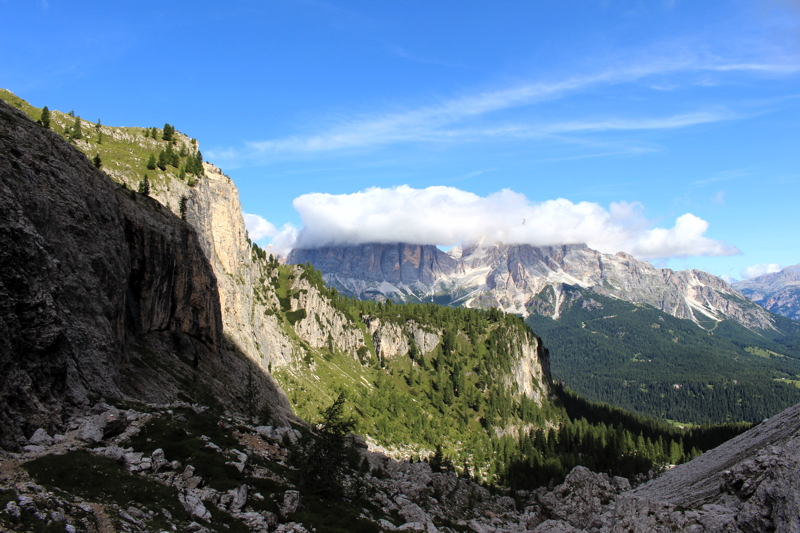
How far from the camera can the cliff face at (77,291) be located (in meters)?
38.8

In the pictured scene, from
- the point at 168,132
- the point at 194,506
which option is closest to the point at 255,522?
the point at 194,506

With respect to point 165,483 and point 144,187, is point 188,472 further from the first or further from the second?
point 144,187

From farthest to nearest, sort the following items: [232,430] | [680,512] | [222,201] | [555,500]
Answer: [222,201] < [555,500] < [232,430] < [680,512]

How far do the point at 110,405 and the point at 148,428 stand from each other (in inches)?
188

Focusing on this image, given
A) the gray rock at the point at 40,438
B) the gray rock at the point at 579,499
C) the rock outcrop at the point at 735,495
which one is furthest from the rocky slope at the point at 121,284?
the gray rock at the point at 579,499

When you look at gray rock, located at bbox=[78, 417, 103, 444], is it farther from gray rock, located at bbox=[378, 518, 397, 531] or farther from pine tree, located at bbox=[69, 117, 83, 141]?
pine tree, located at bbox=[69, 117, 83, 141]

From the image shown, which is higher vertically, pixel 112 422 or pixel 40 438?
pixel 40 438

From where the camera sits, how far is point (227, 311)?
11912 centimetres

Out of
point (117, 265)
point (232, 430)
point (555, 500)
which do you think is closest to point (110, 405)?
point (232, 430)

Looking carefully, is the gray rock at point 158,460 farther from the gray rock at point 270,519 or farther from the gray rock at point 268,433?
the gray rock at point 268,433

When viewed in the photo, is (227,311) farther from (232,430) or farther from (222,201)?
(232,430)

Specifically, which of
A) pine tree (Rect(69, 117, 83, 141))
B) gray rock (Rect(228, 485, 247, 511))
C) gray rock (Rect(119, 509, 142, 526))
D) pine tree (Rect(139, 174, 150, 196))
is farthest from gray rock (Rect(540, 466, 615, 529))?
pine tree (Rect(69, 117, 83, 141))

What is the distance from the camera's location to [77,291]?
49250mm

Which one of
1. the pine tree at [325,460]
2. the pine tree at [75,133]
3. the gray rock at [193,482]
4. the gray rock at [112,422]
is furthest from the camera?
the pine tree at [75,133]
